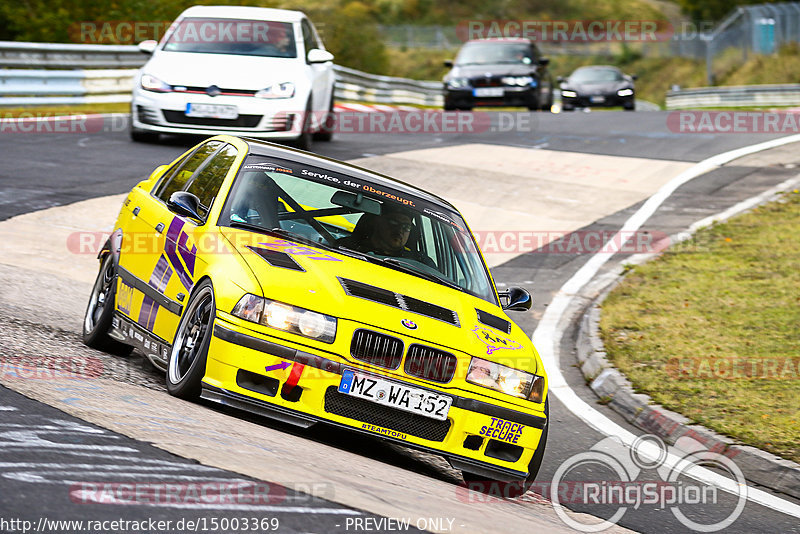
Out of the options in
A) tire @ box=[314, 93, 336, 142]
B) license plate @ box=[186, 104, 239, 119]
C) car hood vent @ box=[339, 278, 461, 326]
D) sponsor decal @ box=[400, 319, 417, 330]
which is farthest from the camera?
tire @ box=[314, 93, 336, 142]

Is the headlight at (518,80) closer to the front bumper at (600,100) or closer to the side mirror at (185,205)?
the front bumper at (600,100)

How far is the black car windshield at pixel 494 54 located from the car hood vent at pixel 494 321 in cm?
2134

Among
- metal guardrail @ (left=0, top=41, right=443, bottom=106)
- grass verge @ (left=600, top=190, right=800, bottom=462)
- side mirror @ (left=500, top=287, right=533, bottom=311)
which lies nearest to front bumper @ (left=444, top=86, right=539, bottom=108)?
metal guardrail @ (left=0, top=41, right=443, bottom=106)

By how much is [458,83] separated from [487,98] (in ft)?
2.52

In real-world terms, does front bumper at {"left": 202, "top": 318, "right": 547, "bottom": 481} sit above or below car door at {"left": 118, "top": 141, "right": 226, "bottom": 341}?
below

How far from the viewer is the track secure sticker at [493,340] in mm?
5777

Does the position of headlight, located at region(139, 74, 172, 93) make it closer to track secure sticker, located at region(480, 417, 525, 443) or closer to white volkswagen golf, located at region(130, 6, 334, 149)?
white volkswagen golf, located at region(130, 6, 334, 149)

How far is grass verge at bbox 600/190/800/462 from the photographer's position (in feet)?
25.6

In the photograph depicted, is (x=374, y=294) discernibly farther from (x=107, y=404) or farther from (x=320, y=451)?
(x=107, y=404)

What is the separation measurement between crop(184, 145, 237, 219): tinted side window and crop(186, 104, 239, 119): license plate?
827 cm

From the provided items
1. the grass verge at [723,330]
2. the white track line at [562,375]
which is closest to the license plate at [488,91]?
the white track line at [562,375]

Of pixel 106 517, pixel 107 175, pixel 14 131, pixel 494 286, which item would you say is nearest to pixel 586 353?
pixel 494 286

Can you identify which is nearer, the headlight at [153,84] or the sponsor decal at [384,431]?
the sponsor decal at [384,431]

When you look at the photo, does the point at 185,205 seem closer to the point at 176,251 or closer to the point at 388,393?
the point at 176,251
